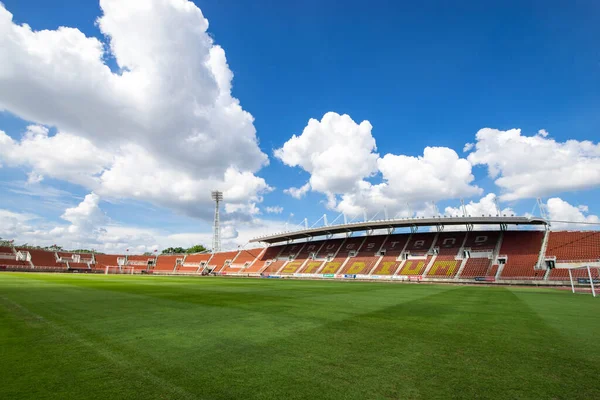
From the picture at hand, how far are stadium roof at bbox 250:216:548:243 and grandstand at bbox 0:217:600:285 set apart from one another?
0.58ft

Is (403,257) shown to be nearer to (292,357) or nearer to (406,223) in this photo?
(406,223)

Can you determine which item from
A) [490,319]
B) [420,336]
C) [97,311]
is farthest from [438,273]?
[97,311]

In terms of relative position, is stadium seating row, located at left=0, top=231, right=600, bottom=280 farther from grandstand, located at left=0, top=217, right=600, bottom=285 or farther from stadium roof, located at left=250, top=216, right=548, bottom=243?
stadium roof, located at left=250, top=216, right=548, bottom=243

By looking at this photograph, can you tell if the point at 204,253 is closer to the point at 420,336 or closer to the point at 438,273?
the point at 438,273

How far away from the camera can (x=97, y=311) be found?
33.7 feet

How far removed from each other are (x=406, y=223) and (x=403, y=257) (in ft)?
19.3

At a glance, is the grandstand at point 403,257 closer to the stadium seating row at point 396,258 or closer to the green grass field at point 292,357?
the stadium seating row at point 396,258

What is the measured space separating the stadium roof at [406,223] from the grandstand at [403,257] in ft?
0.58

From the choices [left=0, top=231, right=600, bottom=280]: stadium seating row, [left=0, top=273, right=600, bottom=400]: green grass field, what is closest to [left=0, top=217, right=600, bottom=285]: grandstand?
[left=0, top=231, right=600, bottom=280]: stadium seating row

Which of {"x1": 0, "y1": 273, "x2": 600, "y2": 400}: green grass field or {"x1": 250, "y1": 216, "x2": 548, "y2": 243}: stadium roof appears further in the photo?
{"x1": 250, "y1": 216, "x2": 548, "y2": 243}: stadium roof

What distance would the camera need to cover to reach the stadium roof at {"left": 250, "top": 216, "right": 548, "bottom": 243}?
42.1 metres

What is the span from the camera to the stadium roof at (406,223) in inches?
→ 1659

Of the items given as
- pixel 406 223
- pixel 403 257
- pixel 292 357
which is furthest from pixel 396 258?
pixel 292 357

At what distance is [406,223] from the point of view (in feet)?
161
